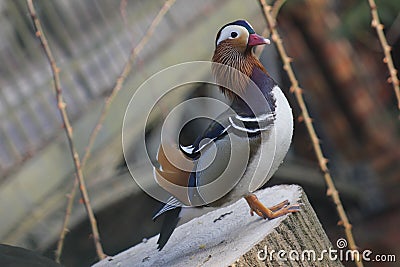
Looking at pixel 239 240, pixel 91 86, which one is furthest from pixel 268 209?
pixel 91 86

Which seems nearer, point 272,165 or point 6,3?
point 272,165

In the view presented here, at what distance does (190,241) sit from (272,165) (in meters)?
0.20

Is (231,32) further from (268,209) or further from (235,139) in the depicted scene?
(268,209)

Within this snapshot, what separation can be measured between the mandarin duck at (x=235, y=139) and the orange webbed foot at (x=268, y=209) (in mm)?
47

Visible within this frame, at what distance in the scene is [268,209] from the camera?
0.98 metres

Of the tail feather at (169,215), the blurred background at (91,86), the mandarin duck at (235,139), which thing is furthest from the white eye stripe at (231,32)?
the blurred background at (91,86)

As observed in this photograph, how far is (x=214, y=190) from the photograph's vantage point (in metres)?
0.92

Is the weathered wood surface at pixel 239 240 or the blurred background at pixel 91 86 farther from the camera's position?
the blurred background at pixel 91 86

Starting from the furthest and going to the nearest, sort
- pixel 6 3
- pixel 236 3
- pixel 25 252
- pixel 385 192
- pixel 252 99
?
1. pixel 385 192
2. pixel 236 3
3. pixel 6 3
4. pixel 25 252
5. pixel 252 99

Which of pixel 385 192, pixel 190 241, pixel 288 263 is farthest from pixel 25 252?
pixel 385 192

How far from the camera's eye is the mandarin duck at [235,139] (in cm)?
88

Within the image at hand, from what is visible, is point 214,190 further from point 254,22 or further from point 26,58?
point 254,22

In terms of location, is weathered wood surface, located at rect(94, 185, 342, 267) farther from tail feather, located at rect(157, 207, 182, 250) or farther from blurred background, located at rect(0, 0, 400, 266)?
blurred background, located at rect(0, 0, 400, 266)

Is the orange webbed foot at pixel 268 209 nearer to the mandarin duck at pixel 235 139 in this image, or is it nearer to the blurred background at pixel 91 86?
the mandarin duck at pixel 235 139
